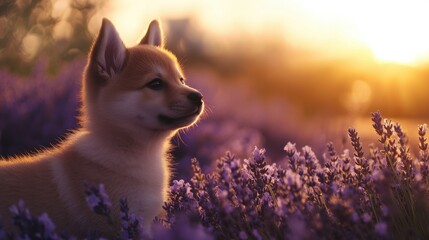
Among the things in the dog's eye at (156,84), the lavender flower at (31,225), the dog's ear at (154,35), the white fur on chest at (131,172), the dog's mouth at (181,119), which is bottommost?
the lavender flower at (31,225)

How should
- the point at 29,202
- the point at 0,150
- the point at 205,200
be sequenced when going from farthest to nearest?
the point at 0,150 → the point at 29,202 → the point at 205,200

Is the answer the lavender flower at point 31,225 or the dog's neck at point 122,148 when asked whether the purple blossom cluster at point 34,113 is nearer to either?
the dog's neck at point 122,148

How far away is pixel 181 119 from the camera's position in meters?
3.81

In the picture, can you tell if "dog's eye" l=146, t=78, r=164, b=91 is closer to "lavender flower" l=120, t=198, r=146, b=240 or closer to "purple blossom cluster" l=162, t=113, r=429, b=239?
"purple blossom cluster" l=162, t=113, r=429, b=239

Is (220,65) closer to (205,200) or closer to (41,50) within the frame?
(41,50)

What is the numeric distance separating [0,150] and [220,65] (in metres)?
14.6

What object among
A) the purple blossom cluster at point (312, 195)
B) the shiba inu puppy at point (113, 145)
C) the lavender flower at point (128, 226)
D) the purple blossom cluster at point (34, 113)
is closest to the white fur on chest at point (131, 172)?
the shiba inu puppy at point (113, 145)

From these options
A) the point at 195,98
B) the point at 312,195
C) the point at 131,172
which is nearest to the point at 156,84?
the point at 195,98

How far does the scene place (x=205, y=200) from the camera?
122 inches

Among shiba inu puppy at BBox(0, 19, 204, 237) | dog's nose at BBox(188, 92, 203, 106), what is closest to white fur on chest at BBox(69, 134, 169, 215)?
shiba inu puppy at BBox(0, 19, 204, 237)

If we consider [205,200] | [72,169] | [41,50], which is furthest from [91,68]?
[41,50]

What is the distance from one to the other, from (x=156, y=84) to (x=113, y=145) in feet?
1.68

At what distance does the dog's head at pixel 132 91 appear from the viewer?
3.75 meters

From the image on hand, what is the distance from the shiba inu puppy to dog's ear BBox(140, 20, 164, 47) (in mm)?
388
